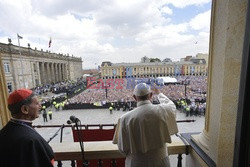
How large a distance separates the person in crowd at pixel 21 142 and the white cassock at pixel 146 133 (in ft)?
2.08

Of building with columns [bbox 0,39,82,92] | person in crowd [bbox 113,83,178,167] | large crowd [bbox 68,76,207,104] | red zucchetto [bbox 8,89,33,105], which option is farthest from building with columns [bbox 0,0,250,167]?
large crowd [bbox 68,76,207,104]

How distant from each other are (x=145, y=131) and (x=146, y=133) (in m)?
0.03

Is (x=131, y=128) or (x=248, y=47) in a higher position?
(x=248, y=47)

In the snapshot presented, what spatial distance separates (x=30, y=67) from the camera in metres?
28.0

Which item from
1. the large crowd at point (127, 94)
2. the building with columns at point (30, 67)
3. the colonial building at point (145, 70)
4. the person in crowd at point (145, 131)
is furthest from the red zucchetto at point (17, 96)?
the colonial building at point (145, 70)

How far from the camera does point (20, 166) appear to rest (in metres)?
1.04

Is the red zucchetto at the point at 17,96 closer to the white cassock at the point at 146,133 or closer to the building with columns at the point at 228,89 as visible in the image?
the white cassock at the point at 146,133

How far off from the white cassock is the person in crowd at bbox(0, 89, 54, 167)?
63 cm

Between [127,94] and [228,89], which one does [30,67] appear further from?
[228,89]

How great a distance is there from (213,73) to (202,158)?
2.67 ft

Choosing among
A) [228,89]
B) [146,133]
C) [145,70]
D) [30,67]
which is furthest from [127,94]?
[145,70]

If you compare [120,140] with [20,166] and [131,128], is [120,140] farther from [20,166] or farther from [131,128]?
[20,166]

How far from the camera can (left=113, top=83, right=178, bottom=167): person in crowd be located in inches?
50.0

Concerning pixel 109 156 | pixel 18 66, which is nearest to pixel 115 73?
pixel 18 66
